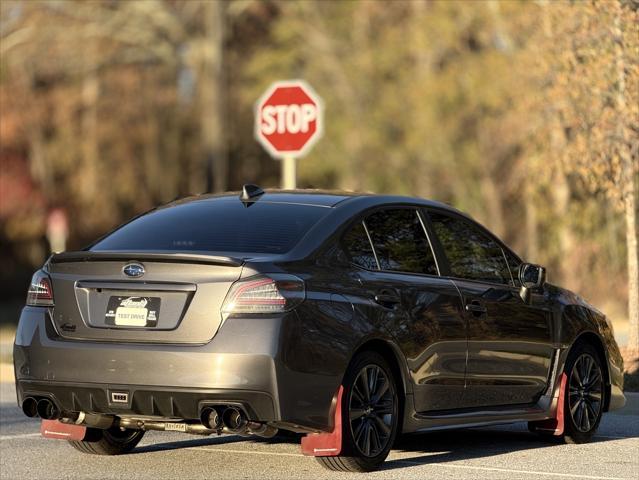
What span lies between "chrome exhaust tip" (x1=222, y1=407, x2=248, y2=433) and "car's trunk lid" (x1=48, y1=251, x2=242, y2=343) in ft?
1.34

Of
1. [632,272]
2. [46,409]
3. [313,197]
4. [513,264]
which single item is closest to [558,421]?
[513,264]

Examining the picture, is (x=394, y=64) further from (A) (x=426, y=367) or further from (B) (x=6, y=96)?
(A) (x=426, y=367)

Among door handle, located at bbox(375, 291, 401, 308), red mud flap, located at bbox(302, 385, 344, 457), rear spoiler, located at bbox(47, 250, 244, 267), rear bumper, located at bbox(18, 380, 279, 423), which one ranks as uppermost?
rear spoiler, located at bbox(47, 250, 244, 267)

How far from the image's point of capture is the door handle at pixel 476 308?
31.3 ft

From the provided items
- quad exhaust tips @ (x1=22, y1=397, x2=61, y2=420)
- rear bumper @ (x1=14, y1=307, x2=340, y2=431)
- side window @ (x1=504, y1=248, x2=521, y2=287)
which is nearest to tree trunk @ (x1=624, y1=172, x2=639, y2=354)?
side window @ (x1=504, y1=248, x2=521, y2=287)

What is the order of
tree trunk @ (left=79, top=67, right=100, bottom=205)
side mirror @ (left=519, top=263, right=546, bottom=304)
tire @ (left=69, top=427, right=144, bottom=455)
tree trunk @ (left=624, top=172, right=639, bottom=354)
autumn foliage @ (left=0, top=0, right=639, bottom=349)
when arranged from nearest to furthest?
tire @ (left=69, top=427, right=144, bottom=455) → side mirror @ (left=519, top=263, right=546, bottom=304) → tree trunk @ (left=624, top=172, right=639, bottom=354) → autumn foliage @ (left=0, top=0, right=639, bottom=349) → tree trunk @ (left=79, top=67, right=100, bottom=205)

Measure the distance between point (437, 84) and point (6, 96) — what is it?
20724 millimetres

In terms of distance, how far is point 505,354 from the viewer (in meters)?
9.82

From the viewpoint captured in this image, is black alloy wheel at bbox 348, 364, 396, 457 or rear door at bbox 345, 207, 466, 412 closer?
black alloy wheel at bbox 348, 364, 396, 457

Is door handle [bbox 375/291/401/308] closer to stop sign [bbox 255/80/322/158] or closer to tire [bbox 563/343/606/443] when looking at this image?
tire [bbox 563/343/606/443]

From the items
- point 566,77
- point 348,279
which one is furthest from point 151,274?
point 566,77

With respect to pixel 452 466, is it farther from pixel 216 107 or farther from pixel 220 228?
pixel 216 107

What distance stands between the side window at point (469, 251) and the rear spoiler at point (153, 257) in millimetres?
1889

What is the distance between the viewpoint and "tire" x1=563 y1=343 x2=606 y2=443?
10305 millimetres
